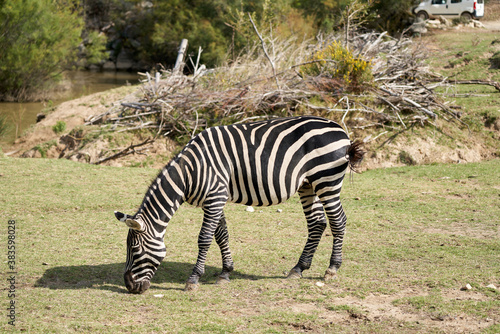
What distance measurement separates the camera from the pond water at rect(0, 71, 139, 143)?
17922 mm

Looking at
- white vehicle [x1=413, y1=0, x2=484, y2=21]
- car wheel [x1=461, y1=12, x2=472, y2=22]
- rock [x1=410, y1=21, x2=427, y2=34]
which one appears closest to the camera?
rock [x1=410, y1=21, x2=427, y2=34]

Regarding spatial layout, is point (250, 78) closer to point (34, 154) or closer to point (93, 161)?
point (93, 161)

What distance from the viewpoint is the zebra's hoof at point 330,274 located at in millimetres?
5844

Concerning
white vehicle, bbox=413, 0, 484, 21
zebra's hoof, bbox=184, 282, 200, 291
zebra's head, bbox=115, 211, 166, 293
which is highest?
white vehicle, bbox=413, 0, 484, 21

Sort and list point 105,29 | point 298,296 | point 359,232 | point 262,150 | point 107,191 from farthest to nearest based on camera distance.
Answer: point 105,29 < point 107,191 < point 359,232 < point 262,150 < point 298,296

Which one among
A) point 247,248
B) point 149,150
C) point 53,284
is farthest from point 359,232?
point 149,150

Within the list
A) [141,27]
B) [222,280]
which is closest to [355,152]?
[222,280]

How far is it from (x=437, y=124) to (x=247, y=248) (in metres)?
7.98

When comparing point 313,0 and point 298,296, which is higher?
point 313,0

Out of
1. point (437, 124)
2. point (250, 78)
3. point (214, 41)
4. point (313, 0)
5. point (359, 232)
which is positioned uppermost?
point (313, 0)

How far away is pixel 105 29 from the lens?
4109 centimetres

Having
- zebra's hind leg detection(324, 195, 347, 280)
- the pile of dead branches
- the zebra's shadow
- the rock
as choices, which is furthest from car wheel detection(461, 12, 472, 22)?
the zebra's shadow

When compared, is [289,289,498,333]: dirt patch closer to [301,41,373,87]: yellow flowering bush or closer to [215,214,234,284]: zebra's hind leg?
[215,214,234,284]: zebra's hind leg

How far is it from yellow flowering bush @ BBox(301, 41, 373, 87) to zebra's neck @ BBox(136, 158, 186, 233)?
7770mm
